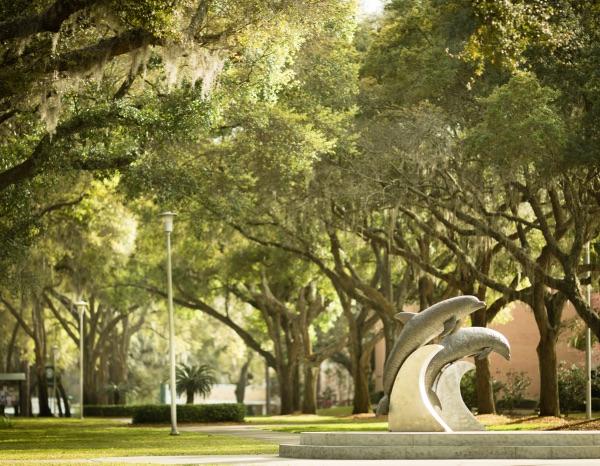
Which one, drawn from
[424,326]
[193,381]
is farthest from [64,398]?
[424,326]

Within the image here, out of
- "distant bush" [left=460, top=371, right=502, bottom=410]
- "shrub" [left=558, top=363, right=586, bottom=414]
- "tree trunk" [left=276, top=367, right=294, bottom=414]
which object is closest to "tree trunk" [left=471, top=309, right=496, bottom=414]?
"shrub" [left=558, top=363, right=586, bottom=414]

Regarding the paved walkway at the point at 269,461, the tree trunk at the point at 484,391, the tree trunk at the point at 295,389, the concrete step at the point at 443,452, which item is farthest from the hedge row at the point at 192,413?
the concrete step at the point at 443,452

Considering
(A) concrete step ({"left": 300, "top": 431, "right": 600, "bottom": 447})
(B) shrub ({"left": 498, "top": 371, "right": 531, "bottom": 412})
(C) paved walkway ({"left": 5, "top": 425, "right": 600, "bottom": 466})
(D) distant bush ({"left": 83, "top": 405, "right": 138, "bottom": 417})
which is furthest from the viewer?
(D) distant bush ({"left": 83, "top": 405, "right": 138, "bottom": 417})

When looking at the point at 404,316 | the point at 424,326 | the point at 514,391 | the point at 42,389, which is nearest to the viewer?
the point at 424,326

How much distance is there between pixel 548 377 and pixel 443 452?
18.1 metres

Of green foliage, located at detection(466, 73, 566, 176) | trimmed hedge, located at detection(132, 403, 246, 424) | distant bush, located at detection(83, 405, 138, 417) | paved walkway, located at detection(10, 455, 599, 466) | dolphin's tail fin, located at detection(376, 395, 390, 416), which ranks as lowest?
paved walkway, located at detection(10, 455, 599, 466)

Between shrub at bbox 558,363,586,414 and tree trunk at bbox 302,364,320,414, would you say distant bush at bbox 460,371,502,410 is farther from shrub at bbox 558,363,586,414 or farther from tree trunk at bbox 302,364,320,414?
tree trunk at bbox 302,364,320,414

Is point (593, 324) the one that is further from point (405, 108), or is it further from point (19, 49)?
point (19, 49)

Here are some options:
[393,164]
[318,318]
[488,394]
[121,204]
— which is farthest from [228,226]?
[318,318]

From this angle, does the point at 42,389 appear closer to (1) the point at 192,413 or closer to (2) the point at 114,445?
(1) the point at 192,413

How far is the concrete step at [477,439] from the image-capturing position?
57.8 ft

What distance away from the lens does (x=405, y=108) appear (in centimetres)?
3136

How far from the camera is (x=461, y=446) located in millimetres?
17750

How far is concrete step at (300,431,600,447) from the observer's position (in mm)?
17625
